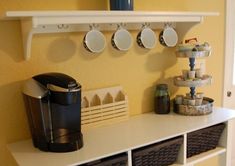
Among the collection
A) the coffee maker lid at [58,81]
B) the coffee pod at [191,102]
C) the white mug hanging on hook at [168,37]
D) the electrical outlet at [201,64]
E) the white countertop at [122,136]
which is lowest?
the white countertop at [122,136]

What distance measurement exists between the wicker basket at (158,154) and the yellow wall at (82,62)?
0.40 metres

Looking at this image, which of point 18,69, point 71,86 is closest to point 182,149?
point 71,86

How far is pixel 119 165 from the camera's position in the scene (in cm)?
130

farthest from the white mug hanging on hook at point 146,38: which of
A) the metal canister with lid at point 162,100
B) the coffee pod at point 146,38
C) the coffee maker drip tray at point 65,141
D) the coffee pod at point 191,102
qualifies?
the coffee maker drip tray at point 65,141

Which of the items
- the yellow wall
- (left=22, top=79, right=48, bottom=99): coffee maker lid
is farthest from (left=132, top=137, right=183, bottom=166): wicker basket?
(left=22, top=79, right=48, bottom=99): coffee maker lid

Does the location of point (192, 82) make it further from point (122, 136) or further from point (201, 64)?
point (122, 136)

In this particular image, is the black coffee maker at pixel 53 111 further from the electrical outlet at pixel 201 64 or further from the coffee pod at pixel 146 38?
the electrical outlet at pixel 201 64

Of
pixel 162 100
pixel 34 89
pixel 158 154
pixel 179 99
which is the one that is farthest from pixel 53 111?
pixel 179 99

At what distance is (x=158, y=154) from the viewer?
1.45 metres

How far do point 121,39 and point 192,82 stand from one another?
50cm

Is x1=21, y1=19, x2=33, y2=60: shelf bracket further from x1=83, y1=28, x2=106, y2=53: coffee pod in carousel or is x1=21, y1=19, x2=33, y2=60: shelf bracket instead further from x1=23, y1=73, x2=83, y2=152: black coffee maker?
x1=83, y1=28, x2=106, y2=53: coffee pod in carousel

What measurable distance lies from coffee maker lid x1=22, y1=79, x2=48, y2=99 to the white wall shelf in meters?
0.15

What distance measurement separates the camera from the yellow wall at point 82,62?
54.5 inches

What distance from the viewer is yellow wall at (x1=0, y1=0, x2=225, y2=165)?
4.54 ft
